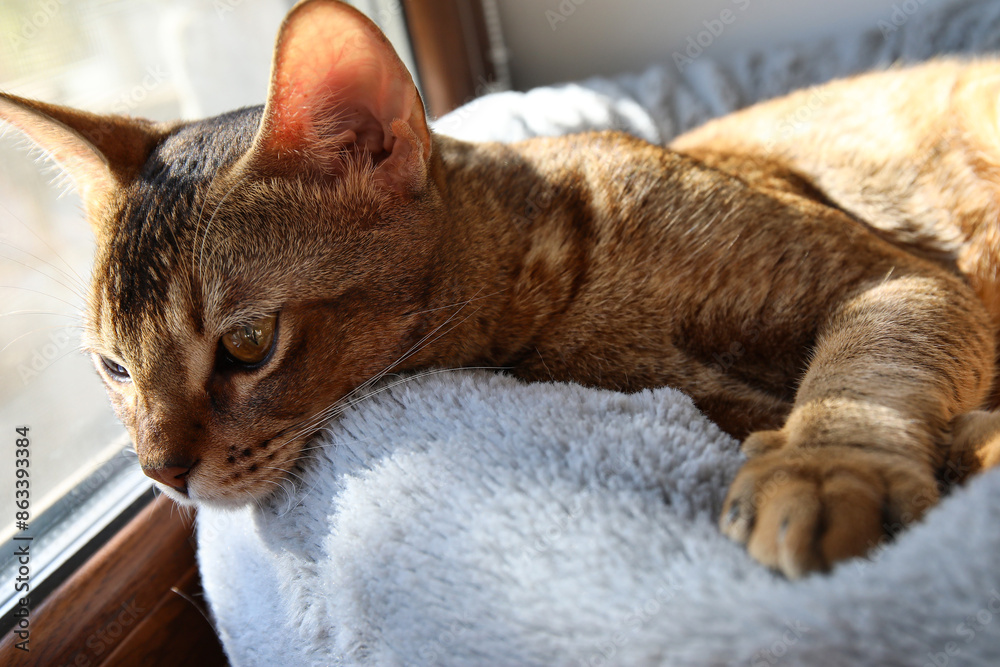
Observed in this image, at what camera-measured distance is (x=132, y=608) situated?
1369 millimetres

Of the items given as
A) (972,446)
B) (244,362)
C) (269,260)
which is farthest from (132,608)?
(972,446)

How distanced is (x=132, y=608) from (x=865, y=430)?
1.39m

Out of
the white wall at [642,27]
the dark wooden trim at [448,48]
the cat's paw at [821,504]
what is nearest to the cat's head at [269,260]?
the cat's paw at [821,504]

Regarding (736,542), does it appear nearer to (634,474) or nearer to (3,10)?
(634,474)

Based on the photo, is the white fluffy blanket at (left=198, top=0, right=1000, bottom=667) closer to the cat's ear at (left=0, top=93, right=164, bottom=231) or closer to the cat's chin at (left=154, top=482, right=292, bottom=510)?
the cat's chin at (left=154, top=482, right=292, bottom=510)

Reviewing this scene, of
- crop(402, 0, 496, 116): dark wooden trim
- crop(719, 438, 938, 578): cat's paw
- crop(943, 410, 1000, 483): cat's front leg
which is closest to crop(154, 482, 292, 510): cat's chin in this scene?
crop(719, 438, 938, 578): cat's paw

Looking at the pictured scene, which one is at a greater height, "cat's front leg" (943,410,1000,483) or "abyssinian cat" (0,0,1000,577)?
"abyssinian cat" (0,0,1000,577)

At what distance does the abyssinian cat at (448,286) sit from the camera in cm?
99

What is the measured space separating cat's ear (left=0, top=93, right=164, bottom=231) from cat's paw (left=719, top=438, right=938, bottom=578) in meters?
1.11

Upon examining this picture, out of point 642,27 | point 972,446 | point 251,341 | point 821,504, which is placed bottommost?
point 972,446

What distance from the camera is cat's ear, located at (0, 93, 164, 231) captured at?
111cm

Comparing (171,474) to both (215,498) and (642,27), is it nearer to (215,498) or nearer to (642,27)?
(215,498)

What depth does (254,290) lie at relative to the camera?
3.34ft

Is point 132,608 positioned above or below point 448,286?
below
